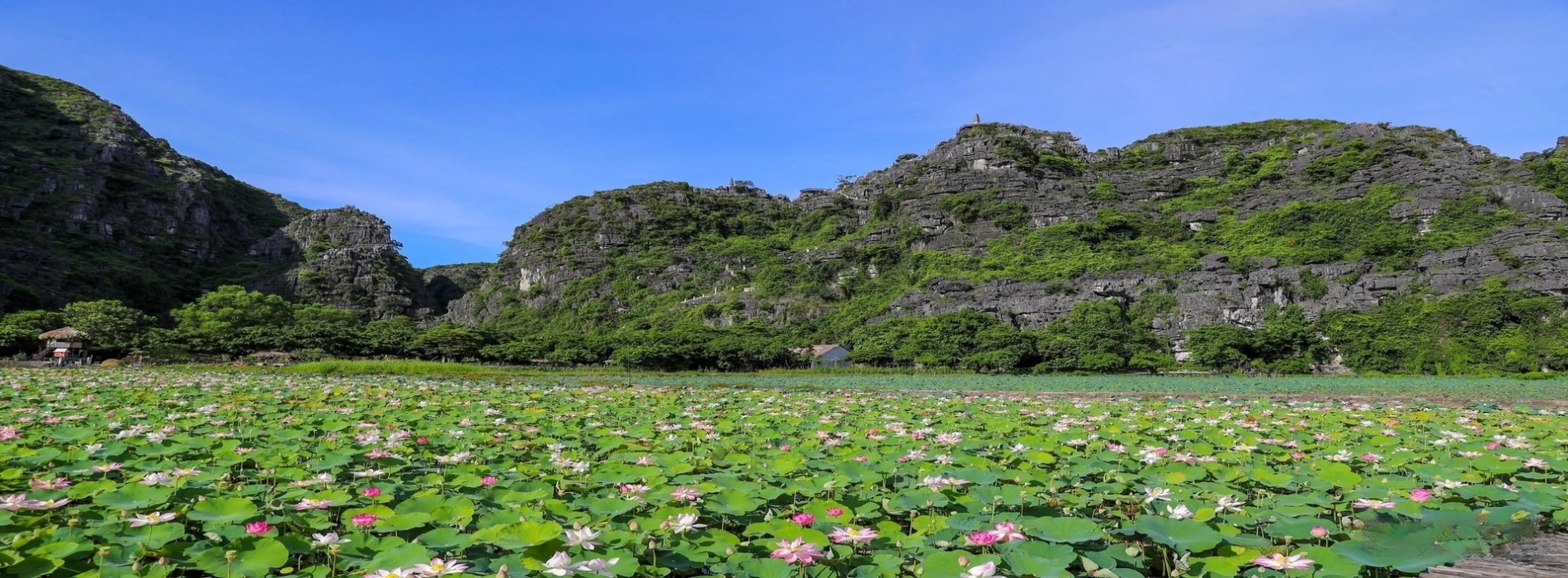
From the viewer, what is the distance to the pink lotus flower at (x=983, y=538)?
2.85 meters

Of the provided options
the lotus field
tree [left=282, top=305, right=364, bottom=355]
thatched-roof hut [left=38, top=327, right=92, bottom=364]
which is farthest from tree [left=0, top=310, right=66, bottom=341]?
the lotus field

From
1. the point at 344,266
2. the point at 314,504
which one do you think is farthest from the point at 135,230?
the point at 314,504

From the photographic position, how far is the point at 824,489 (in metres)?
3.96

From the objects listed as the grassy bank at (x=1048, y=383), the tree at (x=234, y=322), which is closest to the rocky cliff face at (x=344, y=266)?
the tree at (x=234, y=322)

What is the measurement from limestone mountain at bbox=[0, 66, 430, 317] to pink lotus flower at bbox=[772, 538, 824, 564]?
84.2 metres

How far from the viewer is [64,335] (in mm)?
41375

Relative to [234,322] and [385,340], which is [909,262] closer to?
[385,340]

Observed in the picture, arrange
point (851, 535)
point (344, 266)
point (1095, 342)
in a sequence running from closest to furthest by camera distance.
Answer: point (851, 535) < point (1095, 342) < point (344, 266)

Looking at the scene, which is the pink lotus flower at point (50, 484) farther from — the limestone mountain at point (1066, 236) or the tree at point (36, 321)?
the tree at point (36, 321)

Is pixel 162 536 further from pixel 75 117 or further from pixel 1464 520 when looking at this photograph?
pixel 75 117

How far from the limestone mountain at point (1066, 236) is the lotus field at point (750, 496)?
48.5 m

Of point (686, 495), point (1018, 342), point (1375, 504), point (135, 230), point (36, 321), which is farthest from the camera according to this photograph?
point (135, 230)

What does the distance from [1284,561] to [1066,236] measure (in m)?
67.8

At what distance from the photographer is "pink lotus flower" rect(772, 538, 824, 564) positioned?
2600 mm
